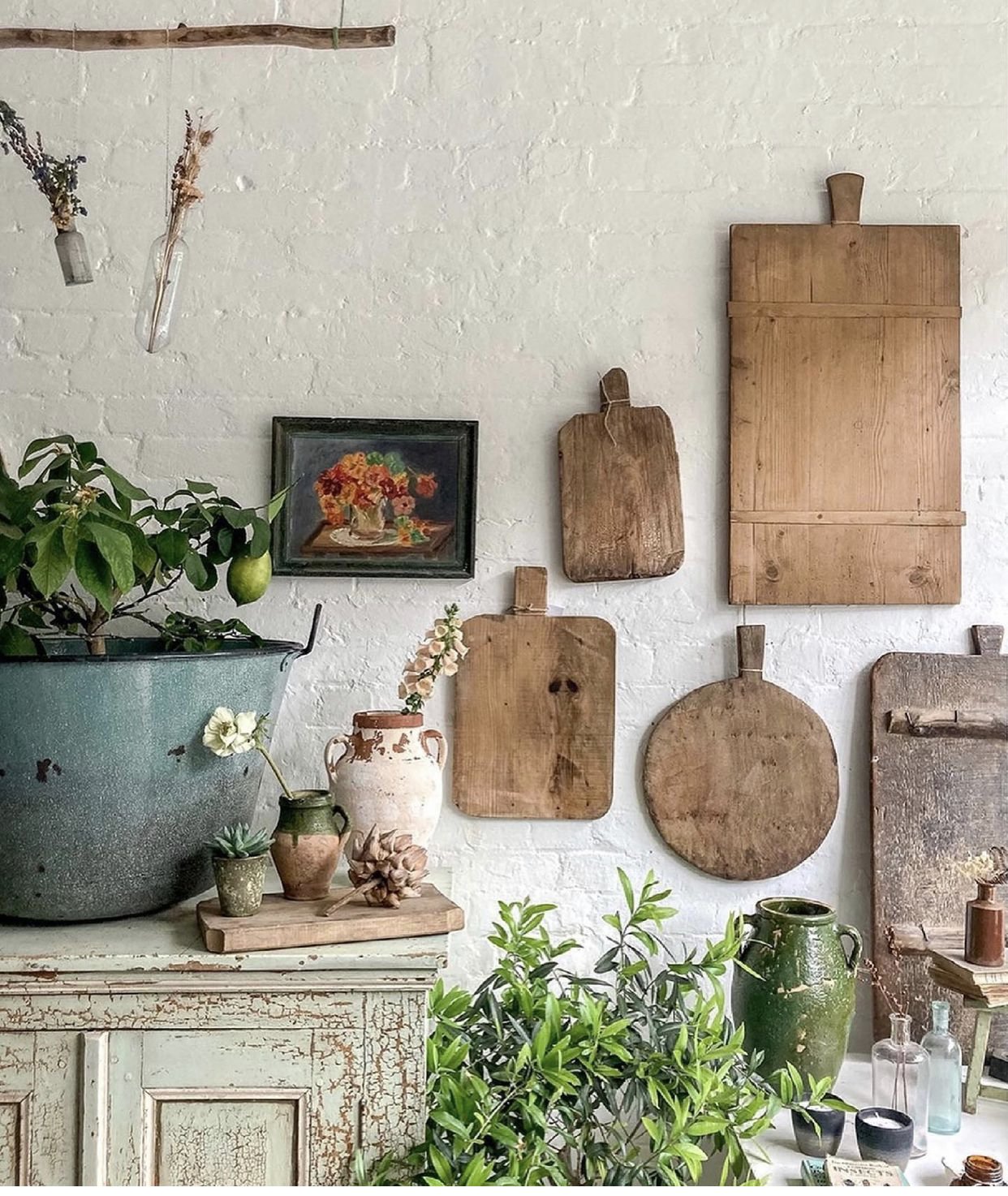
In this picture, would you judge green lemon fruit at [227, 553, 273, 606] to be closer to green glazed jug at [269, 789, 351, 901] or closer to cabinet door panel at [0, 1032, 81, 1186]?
green glazed jug at [269, 789, 351, 901]

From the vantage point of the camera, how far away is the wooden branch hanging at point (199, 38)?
170cm

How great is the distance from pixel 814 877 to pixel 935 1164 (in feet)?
1.54

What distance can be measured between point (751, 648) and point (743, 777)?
0.23m

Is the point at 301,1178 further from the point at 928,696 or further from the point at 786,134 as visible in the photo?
the point at 786,134

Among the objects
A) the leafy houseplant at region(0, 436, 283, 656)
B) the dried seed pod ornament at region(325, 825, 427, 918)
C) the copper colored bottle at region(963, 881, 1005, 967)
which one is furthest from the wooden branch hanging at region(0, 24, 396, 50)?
the copper colored bottle at region(963, 881, 1005, 967)

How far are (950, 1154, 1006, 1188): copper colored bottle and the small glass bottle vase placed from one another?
0.36ft

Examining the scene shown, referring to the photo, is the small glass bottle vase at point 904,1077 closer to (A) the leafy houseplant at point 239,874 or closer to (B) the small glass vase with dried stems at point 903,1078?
(B) the small glass vase with dried stems at point 903,1078

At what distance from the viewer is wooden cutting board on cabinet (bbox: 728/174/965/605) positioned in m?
1.86

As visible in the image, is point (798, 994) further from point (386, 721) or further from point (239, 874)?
point (239, 874)

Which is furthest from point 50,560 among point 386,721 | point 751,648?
point 751,648

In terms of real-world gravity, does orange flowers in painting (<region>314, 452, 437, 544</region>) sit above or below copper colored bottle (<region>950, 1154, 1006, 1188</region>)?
above

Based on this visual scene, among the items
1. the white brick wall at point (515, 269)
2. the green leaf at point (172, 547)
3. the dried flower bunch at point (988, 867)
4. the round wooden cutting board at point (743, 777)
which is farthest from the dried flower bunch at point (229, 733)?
the dried flower bunch at point (988, 867)

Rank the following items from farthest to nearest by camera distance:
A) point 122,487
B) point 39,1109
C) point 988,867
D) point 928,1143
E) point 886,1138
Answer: point 988,867 → point 928,1143 → point 886,1138 → point 122,487 → point 39,1109

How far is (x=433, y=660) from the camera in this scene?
1659mm
